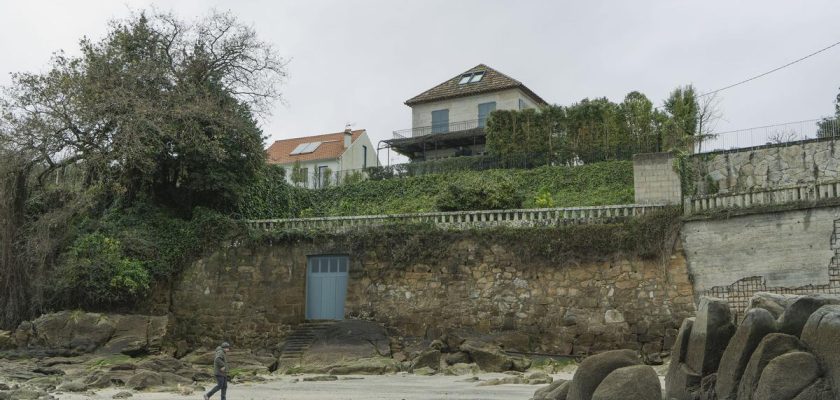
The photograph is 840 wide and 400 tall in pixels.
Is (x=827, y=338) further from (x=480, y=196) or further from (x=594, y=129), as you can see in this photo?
(x=594, y=129)

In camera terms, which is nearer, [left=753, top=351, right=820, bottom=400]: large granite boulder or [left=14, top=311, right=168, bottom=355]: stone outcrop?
[left=753, top=351, right=820, bottom=400]: large granite boulder

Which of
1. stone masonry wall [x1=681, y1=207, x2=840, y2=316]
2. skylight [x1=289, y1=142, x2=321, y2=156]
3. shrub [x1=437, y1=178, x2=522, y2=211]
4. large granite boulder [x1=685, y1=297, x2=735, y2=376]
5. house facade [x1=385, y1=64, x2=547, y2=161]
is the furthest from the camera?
skylight [x1=289, y1=142, x2=321, y2=156]

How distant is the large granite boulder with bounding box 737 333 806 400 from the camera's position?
1023 cm

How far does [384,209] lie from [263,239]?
5.91 meters

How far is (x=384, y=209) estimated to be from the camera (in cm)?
2881

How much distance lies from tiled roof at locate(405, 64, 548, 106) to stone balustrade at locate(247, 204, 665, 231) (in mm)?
14354

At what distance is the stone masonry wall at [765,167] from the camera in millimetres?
22250

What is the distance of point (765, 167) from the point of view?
23.0 m

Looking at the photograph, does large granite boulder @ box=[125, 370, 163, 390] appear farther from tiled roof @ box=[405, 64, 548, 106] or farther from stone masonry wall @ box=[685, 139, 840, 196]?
tiled roof @ box=[405, 64, 548, 106]

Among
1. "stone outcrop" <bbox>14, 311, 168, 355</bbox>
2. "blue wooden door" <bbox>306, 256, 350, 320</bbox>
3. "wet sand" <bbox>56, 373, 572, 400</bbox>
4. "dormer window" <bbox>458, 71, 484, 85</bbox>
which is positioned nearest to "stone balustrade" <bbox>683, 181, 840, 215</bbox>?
"wet sand" <bbox>56, 373, 572, 400</bbox>

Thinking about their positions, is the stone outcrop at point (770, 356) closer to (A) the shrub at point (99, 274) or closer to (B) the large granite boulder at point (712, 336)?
(B) the large granite boulder at point (712, 336)

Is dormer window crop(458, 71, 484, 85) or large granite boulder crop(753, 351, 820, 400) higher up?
dormer window crop(458, 71, 484, 85)

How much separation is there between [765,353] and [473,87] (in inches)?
1074

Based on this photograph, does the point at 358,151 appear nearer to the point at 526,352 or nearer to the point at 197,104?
the point at 197,104
